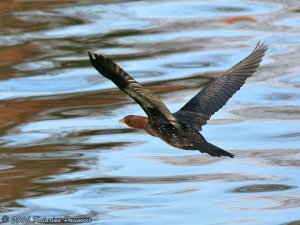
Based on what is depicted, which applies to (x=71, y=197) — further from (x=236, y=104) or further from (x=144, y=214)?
(x=236, y=104)

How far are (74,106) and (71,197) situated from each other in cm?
279

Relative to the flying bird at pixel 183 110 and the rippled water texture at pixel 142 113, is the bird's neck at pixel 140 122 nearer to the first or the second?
the flying bird at pixel 183 110

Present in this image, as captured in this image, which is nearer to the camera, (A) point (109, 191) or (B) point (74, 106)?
(A) point (109, 191)

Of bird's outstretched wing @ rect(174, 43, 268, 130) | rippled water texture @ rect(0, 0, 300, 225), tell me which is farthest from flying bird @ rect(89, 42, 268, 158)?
rippled water texture @ rect(0, 0, 300, 225)

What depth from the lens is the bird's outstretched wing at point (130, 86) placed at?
7.64 m

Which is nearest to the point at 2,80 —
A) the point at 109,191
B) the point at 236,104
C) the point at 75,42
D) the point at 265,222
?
the point at 75,42

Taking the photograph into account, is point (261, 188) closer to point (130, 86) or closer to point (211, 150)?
point (211, 150)

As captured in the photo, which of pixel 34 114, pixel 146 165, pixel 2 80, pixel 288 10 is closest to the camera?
pixel 146 165

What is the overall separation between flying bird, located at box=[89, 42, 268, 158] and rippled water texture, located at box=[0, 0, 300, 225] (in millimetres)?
621

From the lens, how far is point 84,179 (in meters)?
9.96

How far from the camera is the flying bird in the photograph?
7773 millimetres

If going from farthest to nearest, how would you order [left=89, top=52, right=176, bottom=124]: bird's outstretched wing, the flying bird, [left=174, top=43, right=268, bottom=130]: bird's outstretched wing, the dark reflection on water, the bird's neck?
1. the dark reflection on water
2. [left=174, top=43, right=268, bottom=130]: bird's outstretched wing
3. the bird's neck
4. the flying bird
5. [left=89, top=52, right=176, bottom=124]: bird's outstretched wing

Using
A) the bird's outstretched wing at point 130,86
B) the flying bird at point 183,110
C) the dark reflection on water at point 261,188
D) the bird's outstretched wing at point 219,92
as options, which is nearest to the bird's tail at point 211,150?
the flying bird at point 183,110

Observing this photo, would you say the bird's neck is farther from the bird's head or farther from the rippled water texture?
the rippled water texture
